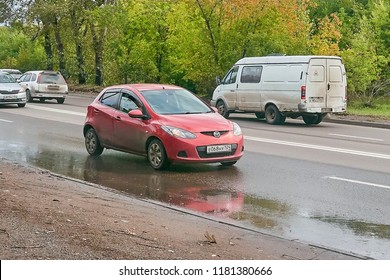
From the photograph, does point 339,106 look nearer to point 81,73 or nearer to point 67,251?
point 67,251

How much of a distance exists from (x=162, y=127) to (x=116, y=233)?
207 inches

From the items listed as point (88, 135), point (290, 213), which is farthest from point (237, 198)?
point (88, 135)

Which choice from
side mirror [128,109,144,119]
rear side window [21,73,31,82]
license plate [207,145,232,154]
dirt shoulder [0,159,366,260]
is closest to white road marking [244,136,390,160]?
license plate [207,145,232,154]

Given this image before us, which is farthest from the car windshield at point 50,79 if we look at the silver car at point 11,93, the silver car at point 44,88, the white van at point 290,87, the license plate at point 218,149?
the license plate at point 218,149

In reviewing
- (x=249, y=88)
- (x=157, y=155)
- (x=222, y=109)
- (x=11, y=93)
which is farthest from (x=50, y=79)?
(x=157, y=155)

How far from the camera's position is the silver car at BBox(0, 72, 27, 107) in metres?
28.2

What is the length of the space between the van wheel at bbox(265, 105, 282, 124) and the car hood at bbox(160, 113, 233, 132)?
10526 mm

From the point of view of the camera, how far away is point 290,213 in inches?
348

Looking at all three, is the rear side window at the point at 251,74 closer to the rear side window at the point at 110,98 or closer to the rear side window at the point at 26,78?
the rear side window at the point at 110,98

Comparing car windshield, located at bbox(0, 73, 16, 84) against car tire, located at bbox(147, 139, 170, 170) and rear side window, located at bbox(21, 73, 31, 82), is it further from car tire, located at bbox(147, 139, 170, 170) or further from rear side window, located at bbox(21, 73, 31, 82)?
car tire, located at bbox(147, 139, 170, 170)

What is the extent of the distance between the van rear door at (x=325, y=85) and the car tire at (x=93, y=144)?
979cm

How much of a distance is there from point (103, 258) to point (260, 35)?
23849 mm

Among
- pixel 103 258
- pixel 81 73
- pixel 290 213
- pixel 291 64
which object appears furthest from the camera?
pixel 81 73

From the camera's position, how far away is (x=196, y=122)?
40.0ft
